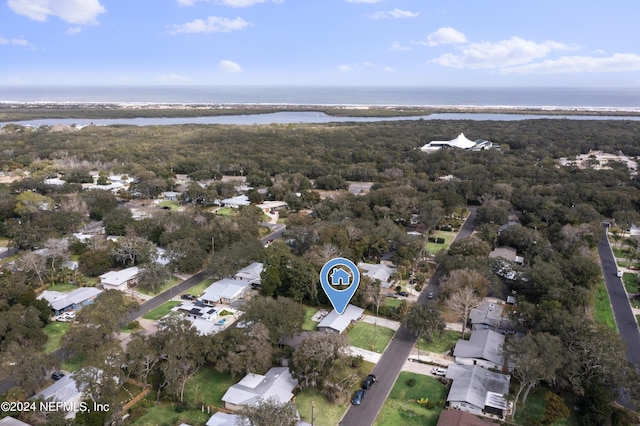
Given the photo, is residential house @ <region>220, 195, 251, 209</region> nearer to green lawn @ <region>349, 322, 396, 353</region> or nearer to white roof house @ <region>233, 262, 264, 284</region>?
white roof house @ <region>233, 262, 264, 284</region>

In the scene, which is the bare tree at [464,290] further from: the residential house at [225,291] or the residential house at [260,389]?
the residential house at [225,291]

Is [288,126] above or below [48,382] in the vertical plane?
above

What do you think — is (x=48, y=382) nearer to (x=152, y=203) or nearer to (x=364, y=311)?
(x=364, y=311)

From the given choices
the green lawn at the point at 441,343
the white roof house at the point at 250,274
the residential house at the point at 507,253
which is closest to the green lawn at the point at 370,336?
the green lawn at the point at 441,343

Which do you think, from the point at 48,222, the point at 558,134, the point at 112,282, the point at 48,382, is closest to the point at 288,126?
the point at 558,134

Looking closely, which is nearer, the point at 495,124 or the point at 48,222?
the point at 48,222
